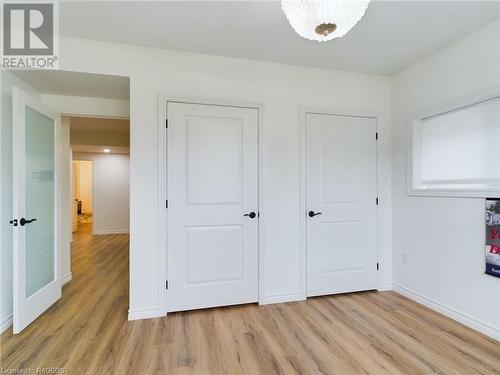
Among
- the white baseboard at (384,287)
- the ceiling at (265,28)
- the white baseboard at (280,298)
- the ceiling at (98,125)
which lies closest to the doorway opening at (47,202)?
the ceiling at (265,28)

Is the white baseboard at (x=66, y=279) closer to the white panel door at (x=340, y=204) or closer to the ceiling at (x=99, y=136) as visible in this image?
the ceiling at (x=99, y=136)

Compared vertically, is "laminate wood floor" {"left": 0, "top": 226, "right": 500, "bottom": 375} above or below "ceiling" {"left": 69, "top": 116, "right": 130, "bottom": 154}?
below

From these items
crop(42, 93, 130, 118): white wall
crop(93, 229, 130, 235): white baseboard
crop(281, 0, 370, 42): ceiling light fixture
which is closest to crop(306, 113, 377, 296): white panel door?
crop(281, 0, 370, 42): ceiling light fixture

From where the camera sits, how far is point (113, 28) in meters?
2.19

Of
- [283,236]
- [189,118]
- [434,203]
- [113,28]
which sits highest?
[113,28]

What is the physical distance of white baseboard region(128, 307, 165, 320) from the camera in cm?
241

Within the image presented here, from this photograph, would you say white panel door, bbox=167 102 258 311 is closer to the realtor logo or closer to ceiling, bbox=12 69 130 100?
ceiling, bbox=12 69 130 100

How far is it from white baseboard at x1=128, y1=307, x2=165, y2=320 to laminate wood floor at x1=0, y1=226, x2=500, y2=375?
0.06m

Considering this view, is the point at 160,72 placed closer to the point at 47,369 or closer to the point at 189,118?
the point at 189,118

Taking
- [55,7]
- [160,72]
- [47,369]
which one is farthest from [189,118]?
[47,369]

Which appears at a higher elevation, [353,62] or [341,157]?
[353,62]

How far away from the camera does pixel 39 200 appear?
2.55 m

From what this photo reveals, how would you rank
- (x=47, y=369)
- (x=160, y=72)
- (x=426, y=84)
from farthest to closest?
(x=426, y=84), (x=160, y=72), (x=47, y=369)

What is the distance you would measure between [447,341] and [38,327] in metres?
3.43
